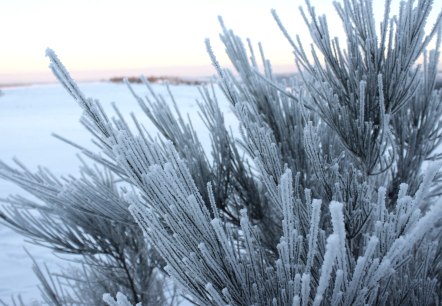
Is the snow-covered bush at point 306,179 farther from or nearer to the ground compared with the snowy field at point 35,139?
farther from the ground

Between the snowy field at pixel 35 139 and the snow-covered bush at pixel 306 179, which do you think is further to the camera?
the snowy field at pixel 35 139

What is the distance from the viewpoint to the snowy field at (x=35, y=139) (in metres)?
5.47

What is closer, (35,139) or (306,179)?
(306,179)

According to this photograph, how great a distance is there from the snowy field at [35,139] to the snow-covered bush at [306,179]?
2045 millimetres

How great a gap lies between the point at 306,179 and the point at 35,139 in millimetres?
12957

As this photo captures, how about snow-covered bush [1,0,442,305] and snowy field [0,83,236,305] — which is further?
snowy field [0,83,236,305]

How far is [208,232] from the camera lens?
77 centimetres

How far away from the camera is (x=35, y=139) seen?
43.0 feet

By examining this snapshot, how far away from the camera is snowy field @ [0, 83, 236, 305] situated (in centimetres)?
547

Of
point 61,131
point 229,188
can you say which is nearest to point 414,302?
point 229,188

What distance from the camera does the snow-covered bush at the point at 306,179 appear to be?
708 mm

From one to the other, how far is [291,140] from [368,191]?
41cm

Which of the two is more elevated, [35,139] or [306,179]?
[306,179]

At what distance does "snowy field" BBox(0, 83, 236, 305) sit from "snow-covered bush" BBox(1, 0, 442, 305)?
204cm
